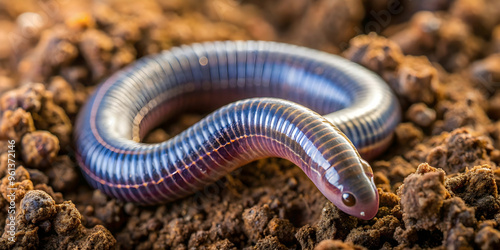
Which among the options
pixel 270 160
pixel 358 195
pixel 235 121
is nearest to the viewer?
pixel 358 195

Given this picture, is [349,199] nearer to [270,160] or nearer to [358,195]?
[358,195]

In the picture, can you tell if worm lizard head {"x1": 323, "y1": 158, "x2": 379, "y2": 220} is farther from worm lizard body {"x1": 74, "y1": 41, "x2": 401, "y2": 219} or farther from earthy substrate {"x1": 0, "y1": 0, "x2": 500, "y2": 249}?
earthy substrate {"x1": 0, "y1": 0, "x2": 500, "y2": 249}

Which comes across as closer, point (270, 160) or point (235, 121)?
point (235, 121)

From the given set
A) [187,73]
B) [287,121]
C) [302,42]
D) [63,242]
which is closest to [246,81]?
[187,73]

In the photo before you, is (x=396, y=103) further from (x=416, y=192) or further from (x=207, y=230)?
(x=207, y=230)

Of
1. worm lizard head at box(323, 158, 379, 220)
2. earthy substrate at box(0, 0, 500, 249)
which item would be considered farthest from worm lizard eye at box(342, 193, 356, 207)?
earthy substrate at box(0, 0, 500, 249)

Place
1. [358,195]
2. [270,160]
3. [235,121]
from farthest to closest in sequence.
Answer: [270,160], [235,121], [358,195]

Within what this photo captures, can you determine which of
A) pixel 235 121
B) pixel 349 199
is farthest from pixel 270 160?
pixel 349 199
